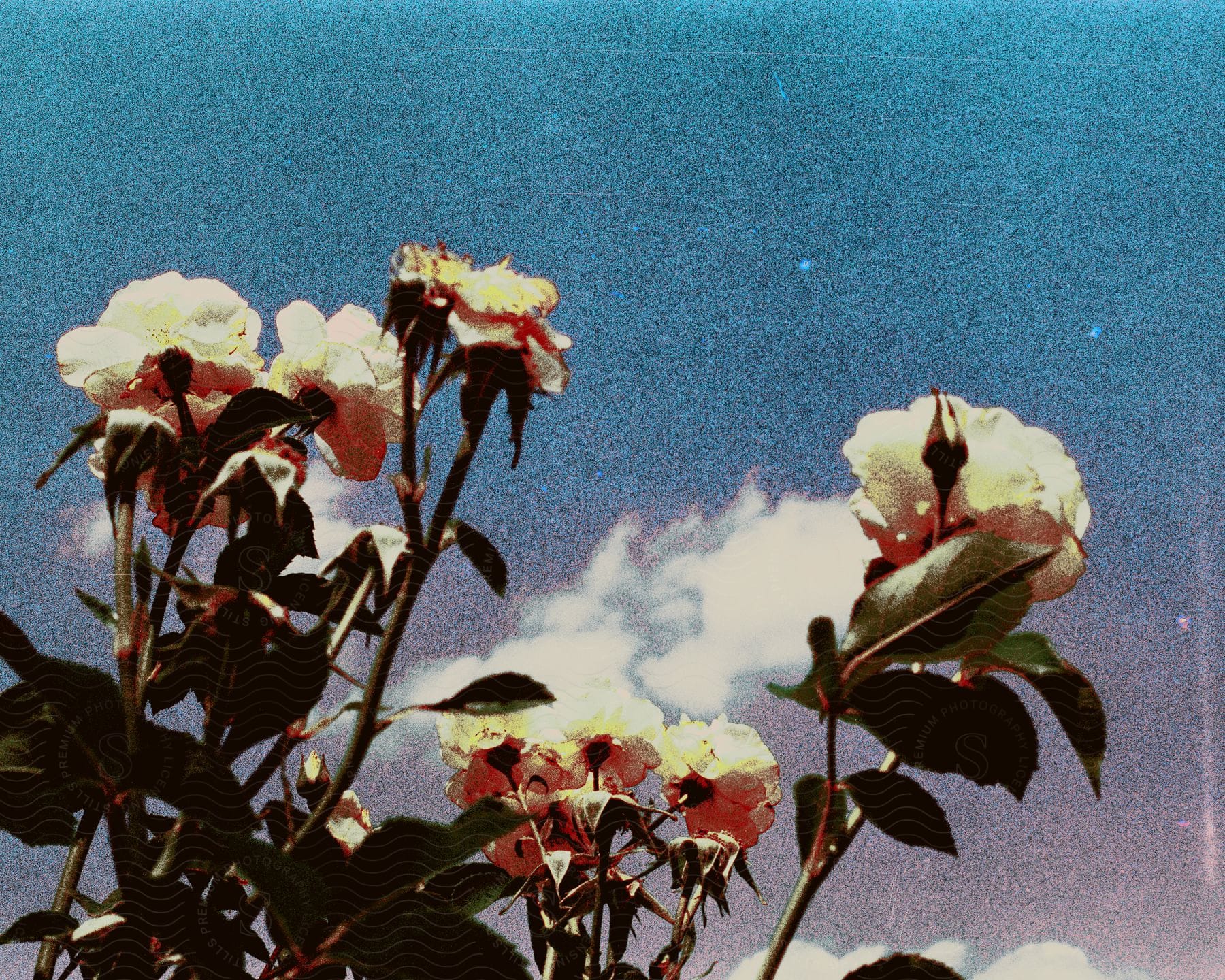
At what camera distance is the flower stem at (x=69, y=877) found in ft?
0.55

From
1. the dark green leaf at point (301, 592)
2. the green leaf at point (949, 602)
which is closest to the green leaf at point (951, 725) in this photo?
the green leaf at point (949, 602)

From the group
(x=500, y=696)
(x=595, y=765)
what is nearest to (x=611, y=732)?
(x=595, y=765)

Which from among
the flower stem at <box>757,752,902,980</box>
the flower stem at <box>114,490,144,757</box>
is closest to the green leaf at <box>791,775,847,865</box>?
the flower stem at <box>757,752,902,980</box>

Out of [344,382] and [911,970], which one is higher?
[344,382]

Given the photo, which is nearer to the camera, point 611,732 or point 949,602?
point 949,602

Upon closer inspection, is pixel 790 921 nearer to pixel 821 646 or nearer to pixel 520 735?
pixel 821 646

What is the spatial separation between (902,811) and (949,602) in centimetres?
3

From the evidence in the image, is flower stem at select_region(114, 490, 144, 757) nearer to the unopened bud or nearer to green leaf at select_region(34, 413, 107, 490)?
green leaf at select_region(34, 413, 107, 490)

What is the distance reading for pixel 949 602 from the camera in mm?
121

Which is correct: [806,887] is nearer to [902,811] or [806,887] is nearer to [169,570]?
[902,811]

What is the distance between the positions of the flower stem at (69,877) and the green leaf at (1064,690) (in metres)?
0.16

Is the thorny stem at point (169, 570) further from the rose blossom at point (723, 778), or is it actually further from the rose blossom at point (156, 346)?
the rose blossom at point (723, 778)

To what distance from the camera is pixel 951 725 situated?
121mm

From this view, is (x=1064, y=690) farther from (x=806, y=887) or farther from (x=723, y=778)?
(x=723, y=778)
